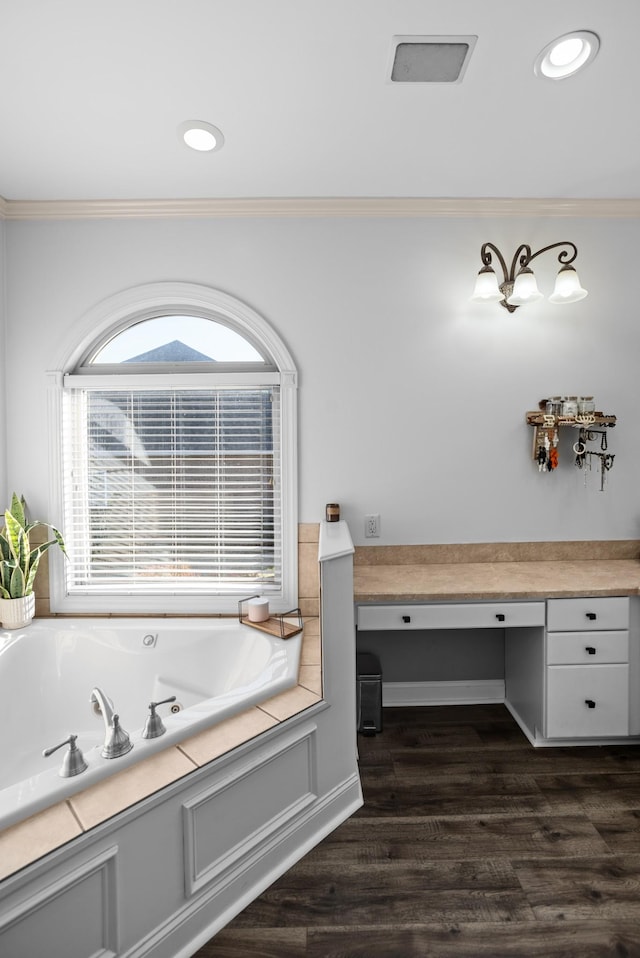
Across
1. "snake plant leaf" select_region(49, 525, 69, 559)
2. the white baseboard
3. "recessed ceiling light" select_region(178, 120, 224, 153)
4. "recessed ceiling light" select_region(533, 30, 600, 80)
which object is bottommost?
the white baseboard

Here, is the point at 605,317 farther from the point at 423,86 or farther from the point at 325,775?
the point at 325,775

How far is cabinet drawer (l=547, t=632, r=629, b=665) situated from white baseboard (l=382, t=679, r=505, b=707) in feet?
1.90

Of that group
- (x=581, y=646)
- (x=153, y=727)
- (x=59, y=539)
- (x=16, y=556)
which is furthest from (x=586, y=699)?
(x=16, y=556)

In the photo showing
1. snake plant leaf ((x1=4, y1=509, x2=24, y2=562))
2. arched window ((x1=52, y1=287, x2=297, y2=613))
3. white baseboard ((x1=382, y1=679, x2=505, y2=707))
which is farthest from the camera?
white baseboard ((x1=382, y1=679, x2=505, y2=707))

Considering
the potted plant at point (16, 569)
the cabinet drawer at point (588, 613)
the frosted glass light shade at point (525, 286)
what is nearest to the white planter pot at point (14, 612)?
the potted plant at point (16, 569)

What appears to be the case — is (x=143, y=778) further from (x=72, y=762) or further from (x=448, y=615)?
(x=448, y=615)

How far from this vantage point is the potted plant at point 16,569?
7.63 ft

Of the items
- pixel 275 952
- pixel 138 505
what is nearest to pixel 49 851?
pixel 275 952

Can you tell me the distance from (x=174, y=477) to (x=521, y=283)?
75.4 inches

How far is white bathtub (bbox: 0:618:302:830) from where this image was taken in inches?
81.0

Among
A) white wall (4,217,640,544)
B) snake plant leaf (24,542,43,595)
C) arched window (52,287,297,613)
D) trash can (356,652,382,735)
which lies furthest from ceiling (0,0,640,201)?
trash can (356,652,382,735)

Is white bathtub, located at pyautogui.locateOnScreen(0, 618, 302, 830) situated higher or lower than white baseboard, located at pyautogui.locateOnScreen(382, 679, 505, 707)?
higher

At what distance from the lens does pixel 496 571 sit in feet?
8.06

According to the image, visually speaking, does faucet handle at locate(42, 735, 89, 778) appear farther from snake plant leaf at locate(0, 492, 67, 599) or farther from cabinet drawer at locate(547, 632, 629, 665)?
cabinet drawer at locate(547, 632, 629, 665)
